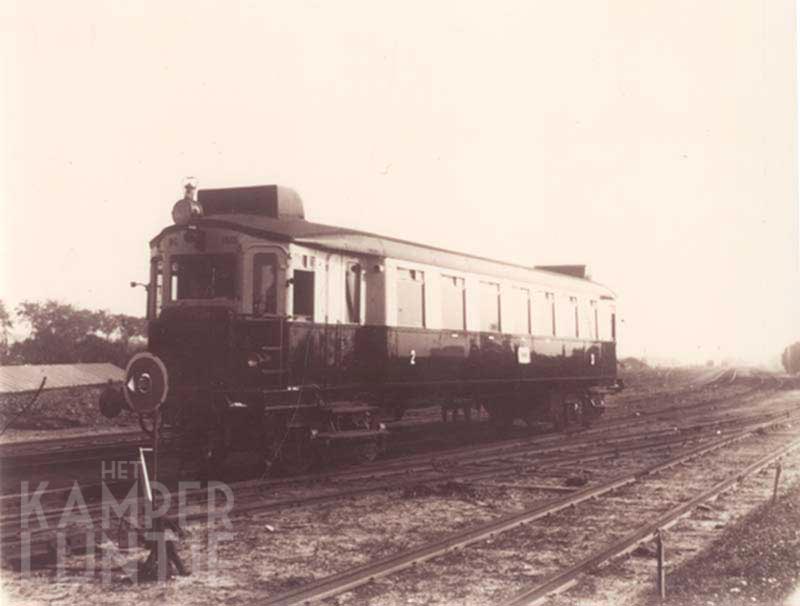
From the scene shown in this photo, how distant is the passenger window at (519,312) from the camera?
706 inches

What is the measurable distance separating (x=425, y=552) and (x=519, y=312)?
445 inches

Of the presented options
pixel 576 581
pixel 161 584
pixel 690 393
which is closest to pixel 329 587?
pixel 161 584

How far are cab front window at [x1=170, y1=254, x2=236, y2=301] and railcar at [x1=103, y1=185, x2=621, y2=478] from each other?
0.02 meters

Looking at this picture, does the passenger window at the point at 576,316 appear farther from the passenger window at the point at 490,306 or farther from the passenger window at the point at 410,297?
the passenger window at the point at 410,297

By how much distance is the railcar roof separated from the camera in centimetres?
1229

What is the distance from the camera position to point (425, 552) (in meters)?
7.43

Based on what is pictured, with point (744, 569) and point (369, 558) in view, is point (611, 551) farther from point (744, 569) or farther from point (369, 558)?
point (369, 558)

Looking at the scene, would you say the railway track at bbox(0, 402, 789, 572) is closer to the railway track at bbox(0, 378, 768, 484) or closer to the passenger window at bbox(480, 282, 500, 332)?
the railway track at bbox(0, 378, 768, 484)

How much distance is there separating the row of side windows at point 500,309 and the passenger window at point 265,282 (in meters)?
2.71

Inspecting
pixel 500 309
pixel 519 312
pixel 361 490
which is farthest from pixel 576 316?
pixel 361 490

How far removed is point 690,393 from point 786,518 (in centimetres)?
3345

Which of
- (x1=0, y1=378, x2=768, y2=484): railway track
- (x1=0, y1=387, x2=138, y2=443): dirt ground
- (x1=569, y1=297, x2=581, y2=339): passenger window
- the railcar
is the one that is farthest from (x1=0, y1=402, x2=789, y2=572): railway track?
(x1=0, y1=387, x2=138, y2=443): dirt ground

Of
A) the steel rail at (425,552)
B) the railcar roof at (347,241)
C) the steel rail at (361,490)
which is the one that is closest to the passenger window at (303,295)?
the railcar roof at (347,241)

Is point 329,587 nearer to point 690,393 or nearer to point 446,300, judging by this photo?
point 446,300
